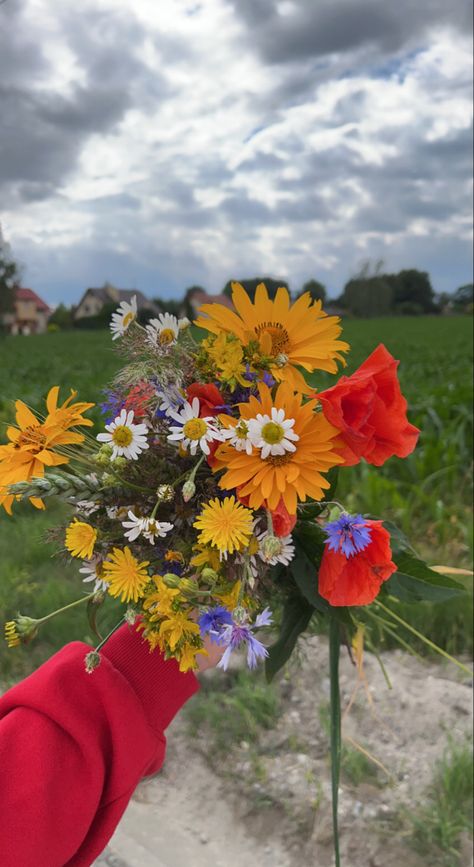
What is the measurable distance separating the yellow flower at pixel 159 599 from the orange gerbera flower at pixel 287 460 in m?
0.14

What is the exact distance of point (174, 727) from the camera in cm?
221

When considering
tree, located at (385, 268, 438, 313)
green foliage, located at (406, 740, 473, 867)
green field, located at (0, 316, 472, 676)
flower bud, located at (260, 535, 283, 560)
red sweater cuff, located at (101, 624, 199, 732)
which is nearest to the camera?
flower bud, located at (260, 535, 283, 560)

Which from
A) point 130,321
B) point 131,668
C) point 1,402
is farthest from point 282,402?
point 1,402

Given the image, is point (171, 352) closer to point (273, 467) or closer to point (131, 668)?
point (273, 467)

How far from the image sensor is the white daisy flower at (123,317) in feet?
3.33

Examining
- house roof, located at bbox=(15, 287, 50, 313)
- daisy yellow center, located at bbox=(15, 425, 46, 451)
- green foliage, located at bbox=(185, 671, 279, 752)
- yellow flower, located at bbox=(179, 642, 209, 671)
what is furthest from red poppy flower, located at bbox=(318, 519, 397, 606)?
house roof, located at bbox=(15, 287, 50, 313)

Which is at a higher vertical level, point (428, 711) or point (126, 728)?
point (126, 728)

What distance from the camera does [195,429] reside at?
0.92 meters

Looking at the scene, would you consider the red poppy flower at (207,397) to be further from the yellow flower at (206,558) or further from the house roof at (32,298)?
the house roof at (32,298)

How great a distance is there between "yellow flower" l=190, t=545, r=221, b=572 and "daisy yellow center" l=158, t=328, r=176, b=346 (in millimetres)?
286

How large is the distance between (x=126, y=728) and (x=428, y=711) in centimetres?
143

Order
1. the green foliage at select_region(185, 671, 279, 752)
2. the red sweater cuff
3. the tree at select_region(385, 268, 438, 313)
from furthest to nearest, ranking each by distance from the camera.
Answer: the tree at select_region(385, 268, 438, 313) → the green foliage at select_region(185, 671, 279, 752) → the red sweater cuff

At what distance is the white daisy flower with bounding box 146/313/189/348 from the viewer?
3.26 feet

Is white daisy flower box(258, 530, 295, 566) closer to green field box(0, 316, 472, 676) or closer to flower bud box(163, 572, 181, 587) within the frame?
flower bud box(163, 572, 181, 587)
